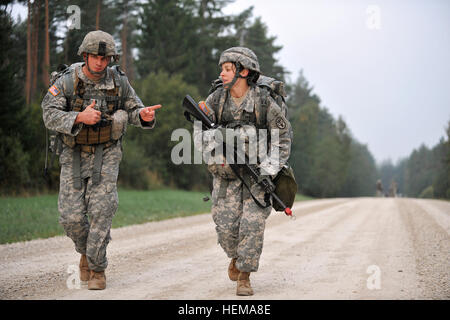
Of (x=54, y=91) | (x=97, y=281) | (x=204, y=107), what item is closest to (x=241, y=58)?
(x=204, y=107)

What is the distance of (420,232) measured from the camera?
12289mm

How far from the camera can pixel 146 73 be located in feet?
133

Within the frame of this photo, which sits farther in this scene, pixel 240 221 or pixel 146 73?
pixel 146 73

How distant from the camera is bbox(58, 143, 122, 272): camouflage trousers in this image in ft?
18.4

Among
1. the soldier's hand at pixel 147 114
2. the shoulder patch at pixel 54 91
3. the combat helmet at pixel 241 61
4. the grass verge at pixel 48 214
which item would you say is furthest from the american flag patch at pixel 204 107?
the grass verge at pixel 48 214

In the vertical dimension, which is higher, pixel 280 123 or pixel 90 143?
pixel 280 123

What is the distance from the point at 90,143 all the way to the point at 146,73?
1403 inches

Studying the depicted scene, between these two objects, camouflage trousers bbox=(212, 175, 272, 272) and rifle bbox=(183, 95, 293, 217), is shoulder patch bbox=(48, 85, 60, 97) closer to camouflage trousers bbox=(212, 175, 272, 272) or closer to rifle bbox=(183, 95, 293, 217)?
rifle bbox=(183, 95, 293, 217)

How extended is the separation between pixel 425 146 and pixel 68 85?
522ft

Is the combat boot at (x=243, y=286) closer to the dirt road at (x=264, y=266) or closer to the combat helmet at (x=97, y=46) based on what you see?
the dirt road at (x=264, y=266)

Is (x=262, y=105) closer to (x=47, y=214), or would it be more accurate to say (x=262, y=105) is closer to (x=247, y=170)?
(x=247, y=170)

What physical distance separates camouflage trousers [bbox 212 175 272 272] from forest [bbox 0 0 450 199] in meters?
2.81
